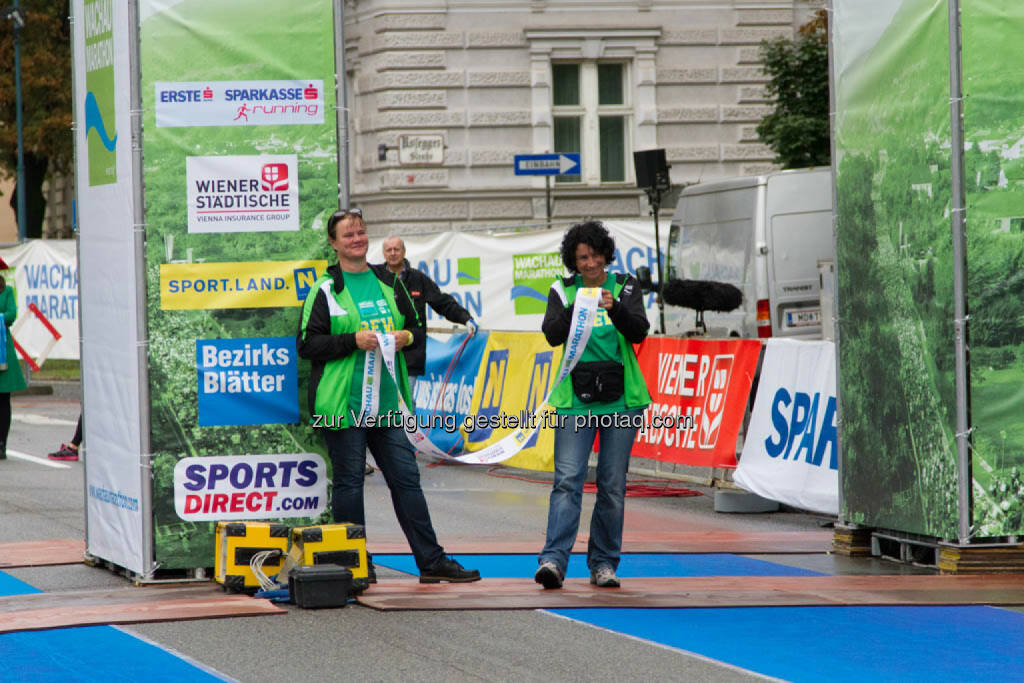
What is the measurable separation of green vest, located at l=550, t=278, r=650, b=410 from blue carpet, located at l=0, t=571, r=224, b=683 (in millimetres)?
2665

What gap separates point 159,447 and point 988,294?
15.5 feet

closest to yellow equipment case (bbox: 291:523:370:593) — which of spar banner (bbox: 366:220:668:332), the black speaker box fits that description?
spar banner (bbox: 366:220:668:332)

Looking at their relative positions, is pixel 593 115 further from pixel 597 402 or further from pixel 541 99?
pixel 597 402

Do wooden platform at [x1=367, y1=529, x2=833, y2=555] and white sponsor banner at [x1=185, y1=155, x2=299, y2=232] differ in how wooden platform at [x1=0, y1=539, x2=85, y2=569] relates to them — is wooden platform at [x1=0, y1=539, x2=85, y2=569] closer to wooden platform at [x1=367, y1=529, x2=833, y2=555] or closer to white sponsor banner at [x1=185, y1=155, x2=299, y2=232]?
wooden platform at [x1=367, y1=529, x2=833, y2=555]

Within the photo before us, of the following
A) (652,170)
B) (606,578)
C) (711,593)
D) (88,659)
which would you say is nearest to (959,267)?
(711,593)

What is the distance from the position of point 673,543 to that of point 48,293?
20009 mm

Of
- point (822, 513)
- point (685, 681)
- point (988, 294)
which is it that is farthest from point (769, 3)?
point (685, 681)

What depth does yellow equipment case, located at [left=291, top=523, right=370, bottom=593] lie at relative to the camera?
862cm

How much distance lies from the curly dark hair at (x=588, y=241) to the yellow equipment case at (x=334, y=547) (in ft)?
6.09

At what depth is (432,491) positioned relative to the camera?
14367mm

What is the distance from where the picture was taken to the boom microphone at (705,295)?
19484mm

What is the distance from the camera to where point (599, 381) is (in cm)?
902

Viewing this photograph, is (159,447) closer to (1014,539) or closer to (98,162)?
(98,162)

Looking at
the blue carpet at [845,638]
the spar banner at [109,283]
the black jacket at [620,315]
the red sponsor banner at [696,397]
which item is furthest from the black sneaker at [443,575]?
the red sponsor banner at [696,397]
